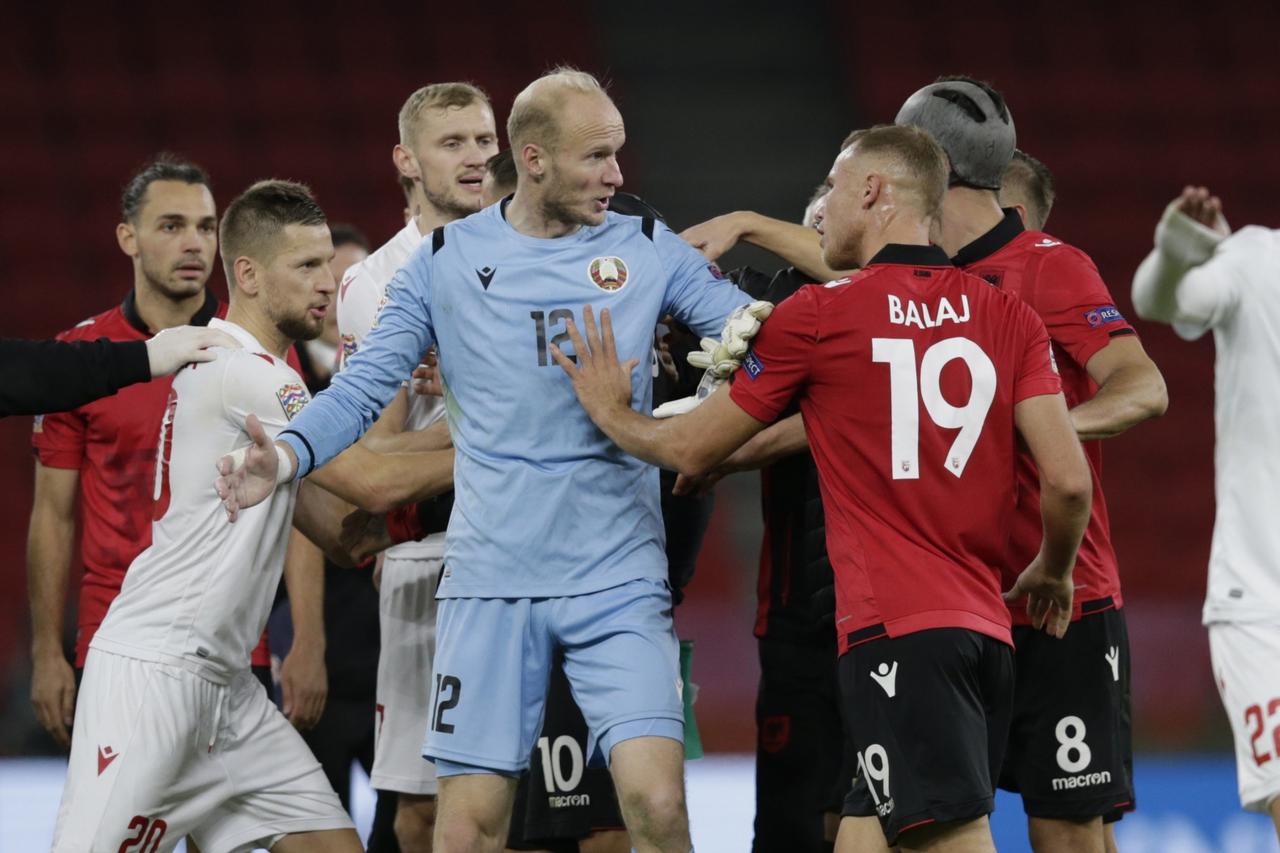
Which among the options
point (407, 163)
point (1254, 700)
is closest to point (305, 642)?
point (407, 163)

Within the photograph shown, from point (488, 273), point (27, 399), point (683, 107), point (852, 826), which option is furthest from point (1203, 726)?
point (683, 107)

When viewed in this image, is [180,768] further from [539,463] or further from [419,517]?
[539,463]

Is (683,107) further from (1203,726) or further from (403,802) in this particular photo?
(403,802)

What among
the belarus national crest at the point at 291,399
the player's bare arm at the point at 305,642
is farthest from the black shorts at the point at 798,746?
the belarus national crest at the point at 291,399

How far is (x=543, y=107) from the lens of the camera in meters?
4.64

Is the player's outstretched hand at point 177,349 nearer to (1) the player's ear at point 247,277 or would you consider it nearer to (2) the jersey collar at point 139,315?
(1) the player's ear at point 247,277

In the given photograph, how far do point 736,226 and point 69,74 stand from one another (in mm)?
11942

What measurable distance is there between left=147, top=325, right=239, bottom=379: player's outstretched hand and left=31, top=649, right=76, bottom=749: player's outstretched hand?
1827 millimetres

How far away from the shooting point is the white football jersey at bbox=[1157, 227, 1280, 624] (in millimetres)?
4203

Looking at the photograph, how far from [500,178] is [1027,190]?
5.66 feet

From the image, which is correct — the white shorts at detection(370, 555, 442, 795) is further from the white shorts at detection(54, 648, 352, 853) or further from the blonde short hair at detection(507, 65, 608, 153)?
the blonde short hair at detection(507, 65, 608, 153)

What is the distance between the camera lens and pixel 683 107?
660 inches

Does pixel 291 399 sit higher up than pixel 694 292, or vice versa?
pixel 694 292

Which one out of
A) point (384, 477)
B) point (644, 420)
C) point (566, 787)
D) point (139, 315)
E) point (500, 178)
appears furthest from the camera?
point (139, 315)
